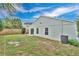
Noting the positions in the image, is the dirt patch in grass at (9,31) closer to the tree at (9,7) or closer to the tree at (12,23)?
the tree at (12,23)

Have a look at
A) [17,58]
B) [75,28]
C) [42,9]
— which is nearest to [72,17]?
[75,28]

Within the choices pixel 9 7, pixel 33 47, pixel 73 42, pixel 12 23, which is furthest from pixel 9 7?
pixel 73 42

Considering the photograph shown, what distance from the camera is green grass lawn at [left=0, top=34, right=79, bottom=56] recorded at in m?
2.25

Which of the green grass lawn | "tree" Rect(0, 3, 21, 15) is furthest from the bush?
"tree" Rect(0, 3, 21, 15)

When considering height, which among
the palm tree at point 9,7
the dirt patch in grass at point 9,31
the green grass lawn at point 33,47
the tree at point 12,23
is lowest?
the green grass lawn at point 33,47

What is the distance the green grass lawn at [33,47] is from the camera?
225 centimetres

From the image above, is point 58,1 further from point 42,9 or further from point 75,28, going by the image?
point 75,28

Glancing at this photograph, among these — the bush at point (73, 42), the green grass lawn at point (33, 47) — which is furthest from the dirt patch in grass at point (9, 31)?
the bush at point (73, 42)

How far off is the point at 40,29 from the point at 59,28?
21 centimetres

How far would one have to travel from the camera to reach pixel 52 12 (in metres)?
2.28

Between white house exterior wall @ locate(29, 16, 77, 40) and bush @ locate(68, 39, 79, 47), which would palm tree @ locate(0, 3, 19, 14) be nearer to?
white house exterior wall @ locate(29, 16, 77, 40)

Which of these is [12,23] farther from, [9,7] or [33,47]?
[33,47]

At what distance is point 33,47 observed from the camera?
2.26m

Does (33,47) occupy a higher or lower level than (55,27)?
lower
